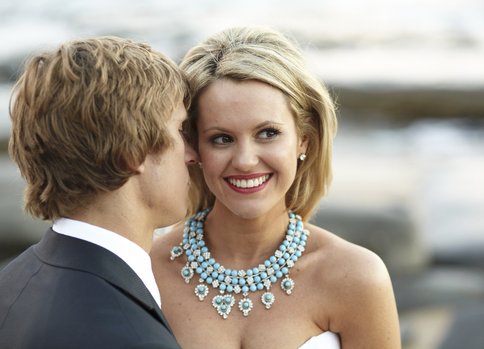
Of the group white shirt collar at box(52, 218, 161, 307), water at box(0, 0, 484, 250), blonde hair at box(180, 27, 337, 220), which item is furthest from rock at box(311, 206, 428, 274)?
white shirt collar at box(52, 218, 161, 307)

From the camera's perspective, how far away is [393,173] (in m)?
7.19

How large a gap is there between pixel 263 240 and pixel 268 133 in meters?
0.39

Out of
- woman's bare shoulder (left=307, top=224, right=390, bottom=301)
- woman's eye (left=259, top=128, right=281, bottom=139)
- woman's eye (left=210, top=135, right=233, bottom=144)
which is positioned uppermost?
woman's eye (left=259, top=128, right=281, bottom=139)

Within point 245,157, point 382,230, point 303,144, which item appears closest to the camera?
point 245,157

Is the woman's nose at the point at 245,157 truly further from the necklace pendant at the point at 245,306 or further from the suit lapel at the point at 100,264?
the suit lapel at the point at 100,264

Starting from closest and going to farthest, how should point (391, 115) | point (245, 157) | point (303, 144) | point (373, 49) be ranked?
point (245, 157) → point (303, 144) → point (391, 115) → point (373, 49)

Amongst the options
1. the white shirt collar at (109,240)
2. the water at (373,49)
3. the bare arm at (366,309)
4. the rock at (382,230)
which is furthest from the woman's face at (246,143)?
the water at (373,49)

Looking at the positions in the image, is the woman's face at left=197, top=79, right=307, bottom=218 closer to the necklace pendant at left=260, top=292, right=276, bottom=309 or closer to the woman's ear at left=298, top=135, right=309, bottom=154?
the woman's ear at left=298, top=135, right=309, bottom=154

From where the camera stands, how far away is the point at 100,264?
221 centimetres

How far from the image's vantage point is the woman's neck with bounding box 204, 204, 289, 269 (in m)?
2.97

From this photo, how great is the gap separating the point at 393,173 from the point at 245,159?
462 cm

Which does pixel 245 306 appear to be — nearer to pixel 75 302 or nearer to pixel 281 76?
pixel 281 76

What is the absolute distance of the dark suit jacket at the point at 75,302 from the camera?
2059mm

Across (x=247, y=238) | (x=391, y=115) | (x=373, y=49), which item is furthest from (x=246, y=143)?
(x=373, y=49)
